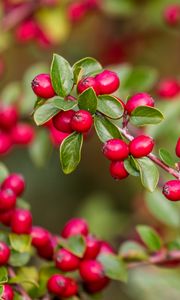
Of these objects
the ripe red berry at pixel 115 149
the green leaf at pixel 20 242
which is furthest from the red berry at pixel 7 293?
the ripe red berry at pixel 115 149

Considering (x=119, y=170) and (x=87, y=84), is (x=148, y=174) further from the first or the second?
(x=87, y=84)

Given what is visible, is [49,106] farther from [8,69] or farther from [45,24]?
[8,69]

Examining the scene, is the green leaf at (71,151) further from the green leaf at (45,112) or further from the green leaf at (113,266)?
the green leaf at (113,266)

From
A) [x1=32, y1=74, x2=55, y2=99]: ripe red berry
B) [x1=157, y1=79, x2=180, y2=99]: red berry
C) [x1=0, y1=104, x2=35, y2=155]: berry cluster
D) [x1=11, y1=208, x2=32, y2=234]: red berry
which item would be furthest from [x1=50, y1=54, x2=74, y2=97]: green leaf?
[x1=157, y1=79, x2=180, y2=99]: red berry

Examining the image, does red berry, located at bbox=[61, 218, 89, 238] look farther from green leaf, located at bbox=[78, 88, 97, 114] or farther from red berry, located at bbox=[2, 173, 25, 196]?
green leaf, located at bbox=[78, 88, 97, 114]

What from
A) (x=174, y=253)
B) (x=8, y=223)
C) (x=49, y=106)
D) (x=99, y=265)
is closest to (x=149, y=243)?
(x=174, y=253)
